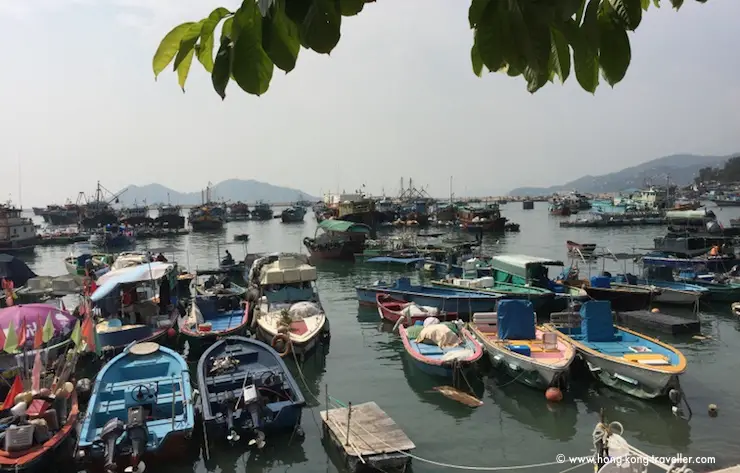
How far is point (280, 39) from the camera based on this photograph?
63.4 inches

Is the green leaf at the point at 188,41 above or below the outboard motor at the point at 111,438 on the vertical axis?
above

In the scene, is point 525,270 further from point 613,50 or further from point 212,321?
point 613,50

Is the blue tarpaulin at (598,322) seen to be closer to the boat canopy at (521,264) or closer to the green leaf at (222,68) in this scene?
the boat canopy at (521,264)

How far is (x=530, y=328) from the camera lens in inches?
705

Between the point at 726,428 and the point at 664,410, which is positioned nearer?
the point at 726,428

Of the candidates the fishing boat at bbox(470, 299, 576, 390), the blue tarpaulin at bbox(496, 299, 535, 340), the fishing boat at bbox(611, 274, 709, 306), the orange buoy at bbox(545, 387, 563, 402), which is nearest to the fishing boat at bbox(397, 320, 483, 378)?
the fishing boat at bbox(470, 299, 576, 390)

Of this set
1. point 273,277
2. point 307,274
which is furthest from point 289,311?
point 307,274

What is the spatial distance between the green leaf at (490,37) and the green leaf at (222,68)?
31.5 inches

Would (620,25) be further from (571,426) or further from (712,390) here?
(712,390)

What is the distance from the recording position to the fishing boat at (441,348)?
1639cm

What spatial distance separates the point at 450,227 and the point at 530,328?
236ft

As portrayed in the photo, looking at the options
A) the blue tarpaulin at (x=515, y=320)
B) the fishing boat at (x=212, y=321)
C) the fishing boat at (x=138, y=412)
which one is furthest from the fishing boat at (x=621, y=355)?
the fishing boat at (x=212, y=321)

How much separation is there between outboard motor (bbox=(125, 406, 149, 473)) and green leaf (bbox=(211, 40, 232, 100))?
38.4 ft

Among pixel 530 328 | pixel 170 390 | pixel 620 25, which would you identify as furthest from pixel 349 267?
pixel 620 25
